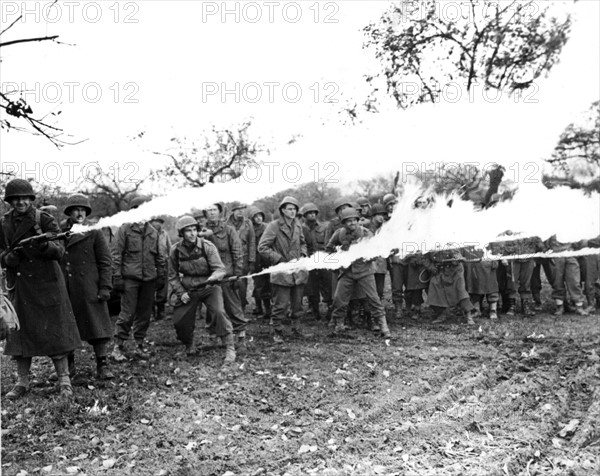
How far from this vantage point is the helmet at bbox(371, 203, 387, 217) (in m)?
9.86

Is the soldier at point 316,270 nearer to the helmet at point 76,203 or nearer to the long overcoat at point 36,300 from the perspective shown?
the helmet at point 76,203

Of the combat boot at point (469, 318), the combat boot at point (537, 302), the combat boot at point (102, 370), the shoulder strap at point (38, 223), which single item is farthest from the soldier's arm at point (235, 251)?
the combat boot at point (537, 302)

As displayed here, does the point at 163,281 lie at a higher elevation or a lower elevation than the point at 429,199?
lower

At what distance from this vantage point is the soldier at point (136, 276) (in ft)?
26.6

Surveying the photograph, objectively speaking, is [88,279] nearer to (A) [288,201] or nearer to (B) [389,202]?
(A) [288,201]

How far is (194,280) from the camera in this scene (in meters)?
7.82

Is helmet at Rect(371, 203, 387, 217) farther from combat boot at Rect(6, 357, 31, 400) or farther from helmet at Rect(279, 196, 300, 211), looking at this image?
combat boot at Rect(6, 357, 31, 400)

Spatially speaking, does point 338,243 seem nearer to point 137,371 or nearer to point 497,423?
point 137,371

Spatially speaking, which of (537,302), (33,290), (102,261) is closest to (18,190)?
(33,290)

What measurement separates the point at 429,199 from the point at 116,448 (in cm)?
489

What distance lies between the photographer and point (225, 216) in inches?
396

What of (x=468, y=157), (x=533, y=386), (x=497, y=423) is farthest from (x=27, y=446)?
(x=468, y=157)

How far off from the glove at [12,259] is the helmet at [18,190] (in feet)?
1.82

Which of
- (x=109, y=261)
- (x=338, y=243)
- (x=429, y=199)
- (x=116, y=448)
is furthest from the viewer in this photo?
(x=338, y=243)
